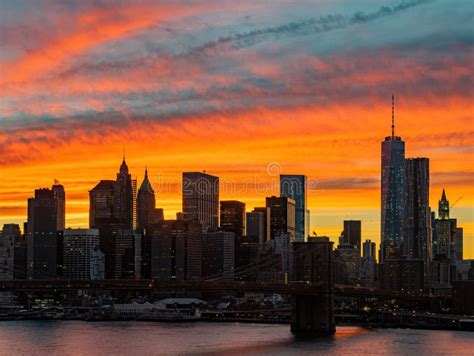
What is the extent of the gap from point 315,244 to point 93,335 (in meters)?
19.9

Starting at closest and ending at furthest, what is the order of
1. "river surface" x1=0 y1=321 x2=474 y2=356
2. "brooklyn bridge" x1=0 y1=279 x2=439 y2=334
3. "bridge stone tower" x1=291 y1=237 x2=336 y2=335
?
1. "river surface" x1=0 y1=321 x2=474 y2=356
2. "brooklyn bridge" x1=0 y1=279 x2=439 y2=334
3. "bridge stone tower" x1=291 y1=237 x2=336 y2=335

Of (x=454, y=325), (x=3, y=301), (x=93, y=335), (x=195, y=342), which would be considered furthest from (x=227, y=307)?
(x=195, y=342)

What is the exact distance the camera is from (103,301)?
128 m

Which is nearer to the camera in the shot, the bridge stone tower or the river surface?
the river surface

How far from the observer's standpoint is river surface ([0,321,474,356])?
5603cm

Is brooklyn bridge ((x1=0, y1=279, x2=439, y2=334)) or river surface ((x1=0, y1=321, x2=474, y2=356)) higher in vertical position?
brooklyn bridge ((x1=0, y1=279, x2=439, y2=334))

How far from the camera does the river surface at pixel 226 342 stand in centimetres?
5603

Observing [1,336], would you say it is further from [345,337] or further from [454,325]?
[454,325]

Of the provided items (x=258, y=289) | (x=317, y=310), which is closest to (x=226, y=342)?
(x=258, y=289)

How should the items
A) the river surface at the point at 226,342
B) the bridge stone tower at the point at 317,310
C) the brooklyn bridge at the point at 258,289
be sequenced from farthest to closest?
the bridge stone tower at the point at 317,310 → the brooklyn bridge at the point at 258,289 → the river surface at the point at 226,342

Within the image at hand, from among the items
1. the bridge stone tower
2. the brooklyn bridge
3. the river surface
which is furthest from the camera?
the bridge stone tower

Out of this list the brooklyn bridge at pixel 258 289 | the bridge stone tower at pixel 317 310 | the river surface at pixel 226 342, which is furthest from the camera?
the bridge stone tower at pixel 317 310

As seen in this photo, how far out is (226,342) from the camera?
63438 millimetres

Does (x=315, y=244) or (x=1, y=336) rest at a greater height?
(x=315, y=244)
